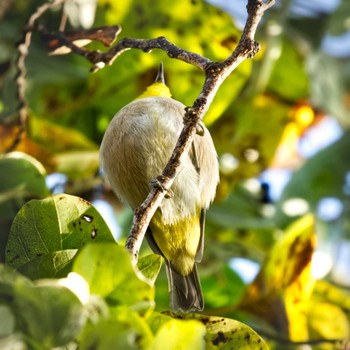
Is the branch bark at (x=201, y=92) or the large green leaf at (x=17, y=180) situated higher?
the branch bark at (x=201, y=92)

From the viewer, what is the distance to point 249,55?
158cm

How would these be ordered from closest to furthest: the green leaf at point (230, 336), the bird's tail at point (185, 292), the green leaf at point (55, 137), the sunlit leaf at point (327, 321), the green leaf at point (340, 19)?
the green leaf at point (230, 336) < the bird's tail at point (185, 292) < the green leaf at point (55, 137) < the sunlit leaf at point (327, 321) < the green leaf at point (340, 19)

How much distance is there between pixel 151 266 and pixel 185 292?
4.60 feet

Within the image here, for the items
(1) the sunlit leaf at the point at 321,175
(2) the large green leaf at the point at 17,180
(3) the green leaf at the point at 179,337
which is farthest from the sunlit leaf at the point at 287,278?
(3) the green leaf at the point at 179,337

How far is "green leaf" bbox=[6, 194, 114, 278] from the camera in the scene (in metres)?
1.45

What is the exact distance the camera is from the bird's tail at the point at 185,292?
9.07 ft

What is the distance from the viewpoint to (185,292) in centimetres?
279

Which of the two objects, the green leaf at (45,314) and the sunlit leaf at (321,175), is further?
the sunlit leaf at (321,175)

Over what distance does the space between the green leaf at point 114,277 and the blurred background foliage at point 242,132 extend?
1141 millimetres

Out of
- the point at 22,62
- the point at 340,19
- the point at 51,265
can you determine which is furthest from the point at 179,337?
the point at 340,19

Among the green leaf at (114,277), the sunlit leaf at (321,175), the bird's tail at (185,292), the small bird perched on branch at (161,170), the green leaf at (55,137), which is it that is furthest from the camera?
the sunlit leaf at (321,175)

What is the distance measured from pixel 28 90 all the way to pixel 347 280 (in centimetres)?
190

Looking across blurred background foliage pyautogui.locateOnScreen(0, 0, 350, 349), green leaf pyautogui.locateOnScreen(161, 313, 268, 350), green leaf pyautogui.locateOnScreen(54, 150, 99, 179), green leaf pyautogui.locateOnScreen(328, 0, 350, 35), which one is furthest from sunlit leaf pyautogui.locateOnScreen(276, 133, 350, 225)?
green leaf pyautogui.locateOnScreen(161, 313, 268, 350)

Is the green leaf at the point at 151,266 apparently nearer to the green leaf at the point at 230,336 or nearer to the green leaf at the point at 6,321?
the green leaf at the point at 230,336
